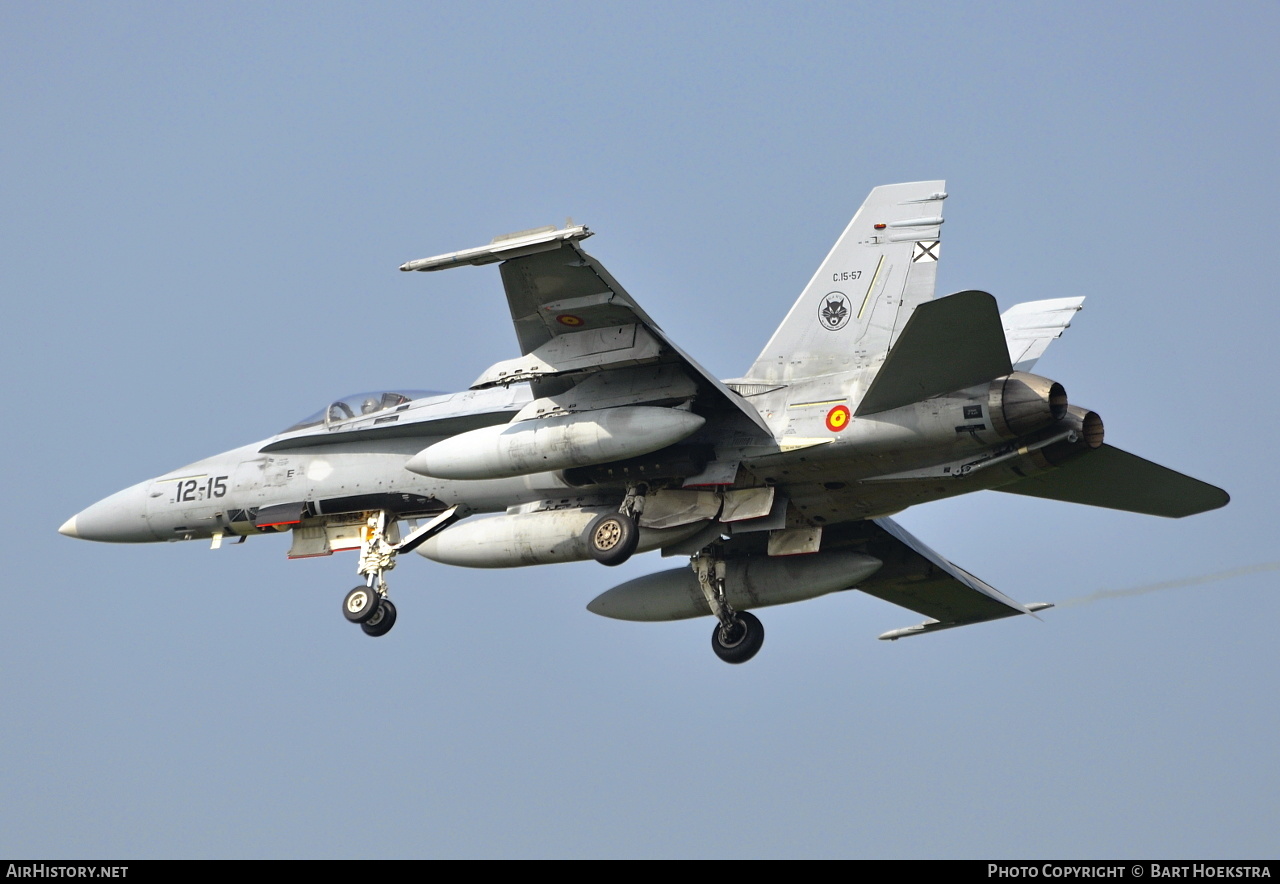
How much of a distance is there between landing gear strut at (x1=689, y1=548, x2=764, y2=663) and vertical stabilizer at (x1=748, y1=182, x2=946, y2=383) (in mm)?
3552

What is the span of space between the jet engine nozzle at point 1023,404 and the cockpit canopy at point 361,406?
8398 mm

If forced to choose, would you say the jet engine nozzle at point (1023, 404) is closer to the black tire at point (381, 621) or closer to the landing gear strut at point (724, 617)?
the landing gear strut at point (724, 617)

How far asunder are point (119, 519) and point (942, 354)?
43.0 feet

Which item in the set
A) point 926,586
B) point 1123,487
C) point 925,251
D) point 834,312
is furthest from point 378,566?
point 1123,487

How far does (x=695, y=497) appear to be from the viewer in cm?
2109

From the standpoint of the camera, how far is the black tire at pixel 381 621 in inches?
905

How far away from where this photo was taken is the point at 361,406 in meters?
23.6

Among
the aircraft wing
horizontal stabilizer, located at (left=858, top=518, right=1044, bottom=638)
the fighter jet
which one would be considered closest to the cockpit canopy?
the fighter jet

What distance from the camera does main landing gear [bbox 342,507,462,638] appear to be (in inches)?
899

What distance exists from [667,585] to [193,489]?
7.23 metres

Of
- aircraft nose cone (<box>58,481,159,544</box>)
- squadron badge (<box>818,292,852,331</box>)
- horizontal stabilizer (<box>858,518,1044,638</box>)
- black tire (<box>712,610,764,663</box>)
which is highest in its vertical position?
squadron badge (<box>818,292,852,331</box>)

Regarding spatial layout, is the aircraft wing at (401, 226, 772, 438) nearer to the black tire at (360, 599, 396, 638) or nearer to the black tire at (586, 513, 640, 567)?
the black tire at (586, 513, 640, 567)
